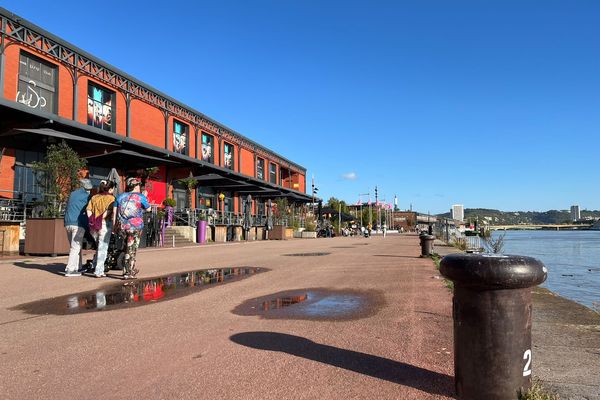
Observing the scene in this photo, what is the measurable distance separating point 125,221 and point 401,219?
15422 centimetres

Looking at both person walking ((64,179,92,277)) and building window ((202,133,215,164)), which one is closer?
person walking ((64,179,92,277))

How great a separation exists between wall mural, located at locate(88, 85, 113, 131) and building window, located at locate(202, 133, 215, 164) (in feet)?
38.8

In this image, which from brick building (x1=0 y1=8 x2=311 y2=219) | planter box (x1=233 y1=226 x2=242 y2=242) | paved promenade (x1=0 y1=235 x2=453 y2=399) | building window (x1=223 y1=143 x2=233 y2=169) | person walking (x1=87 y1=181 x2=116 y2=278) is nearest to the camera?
paved promenade (x1=0 y1=235 x2=453 y2=399)

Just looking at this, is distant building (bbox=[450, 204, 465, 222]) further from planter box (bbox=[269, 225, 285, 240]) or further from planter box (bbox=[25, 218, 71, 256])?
planter box (bbox=[25, 218, 71, 256])

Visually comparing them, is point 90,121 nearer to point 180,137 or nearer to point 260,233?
point 180,137

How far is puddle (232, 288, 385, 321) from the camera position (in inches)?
233

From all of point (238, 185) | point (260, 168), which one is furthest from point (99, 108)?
point (260, 168)

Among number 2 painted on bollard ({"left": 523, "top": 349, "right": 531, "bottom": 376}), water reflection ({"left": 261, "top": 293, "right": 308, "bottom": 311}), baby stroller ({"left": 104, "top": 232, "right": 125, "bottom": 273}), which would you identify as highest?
baby stroller ({"left": 104, "top": 232, "right": 125, "bottom": 273})

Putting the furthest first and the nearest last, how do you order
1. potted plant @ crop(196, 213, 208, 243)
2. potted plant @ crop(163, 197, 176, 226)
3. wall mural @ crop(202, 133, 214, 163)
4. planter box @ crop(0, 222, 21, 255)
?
wall mural @ crop(202, 133, 214, 163) → potted plant @ crop(196, 213, 208, 243) → potted plant @ crop(163, 197, 176, 226) → planter box @ crop(0, 222, 21, 255)

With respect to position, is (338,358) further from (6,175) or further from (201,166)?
(201,166)

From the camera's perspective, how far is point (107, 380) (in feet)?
12.0

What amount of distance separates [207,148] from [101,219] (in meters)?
30.5

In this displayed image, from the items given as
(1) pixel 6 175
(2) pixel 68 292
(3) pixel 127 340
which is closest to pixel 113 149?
(1) pixel 6 175

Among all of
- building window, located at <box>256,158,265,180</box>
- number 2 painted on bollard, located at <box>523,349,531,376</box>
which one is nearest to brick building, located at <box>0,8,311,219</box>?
building window, located at <box>256,158,265,180</box>
